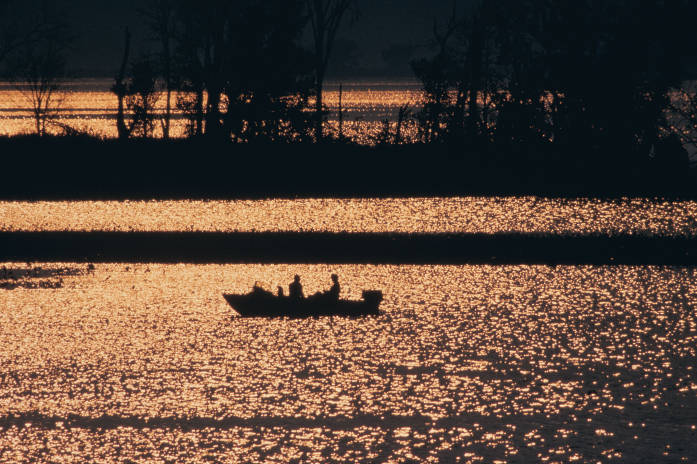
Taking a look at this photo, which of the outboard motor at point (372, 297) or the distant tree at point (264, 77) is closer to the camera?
the outboard motor at point (372, 297)

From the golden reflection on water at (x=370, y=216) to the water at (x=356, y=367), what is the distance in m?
5.24

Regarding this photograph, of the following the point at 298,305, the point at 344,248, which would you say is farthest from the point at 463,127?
the point at 298,305

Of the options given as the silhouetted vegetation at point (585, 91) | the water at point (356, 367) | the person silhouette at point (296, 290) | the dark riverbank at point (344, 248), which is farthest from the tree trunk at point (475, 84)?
the person silhouette at point (296, 290)

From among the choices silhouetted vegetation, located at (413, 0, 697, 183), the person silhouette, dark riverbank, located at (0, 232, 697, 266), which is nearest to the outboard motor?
the person silhouette

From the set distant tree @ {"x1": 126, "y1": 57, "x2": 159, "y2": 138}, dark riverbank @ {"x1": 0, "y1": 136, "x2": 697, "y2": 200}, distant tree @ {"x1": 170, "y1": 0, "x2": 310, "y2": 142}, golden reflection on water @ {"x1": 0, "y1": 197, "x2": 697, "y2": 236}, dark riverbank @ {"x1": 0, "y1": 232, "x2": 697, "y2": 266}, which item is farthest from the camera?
distant tree @ {"x1": 126, "y1": 57, "x2": 159, "y2": 138}

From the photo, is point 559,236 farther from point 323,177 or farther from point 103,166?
point 103,166

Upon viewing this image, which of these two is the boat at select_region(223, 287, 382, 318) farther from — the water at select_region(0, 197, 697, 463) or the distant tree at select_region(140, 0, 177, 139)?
the distant tree at select_region(140, 0, 177, 139)

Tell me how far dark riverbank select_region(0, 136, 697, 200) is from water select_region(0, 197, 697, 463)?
1482 cm

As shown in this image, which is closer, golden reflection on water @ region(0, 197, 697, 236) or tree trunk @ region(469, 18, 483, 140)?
golden reflection on water @ region(0, 197, 697, 236)

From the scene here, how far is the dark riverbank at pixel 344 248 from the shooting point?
111 ft

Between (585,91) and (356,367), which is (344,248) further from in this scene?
(585,91)

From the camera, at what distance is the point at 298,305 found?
26438 millimetres

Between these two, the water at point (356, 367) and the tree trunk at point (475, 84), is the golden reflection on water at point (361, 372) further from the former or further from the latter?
the tree trunk at point (475, 84)

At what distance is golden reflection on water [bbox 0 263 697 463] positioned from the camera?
17703 mm
